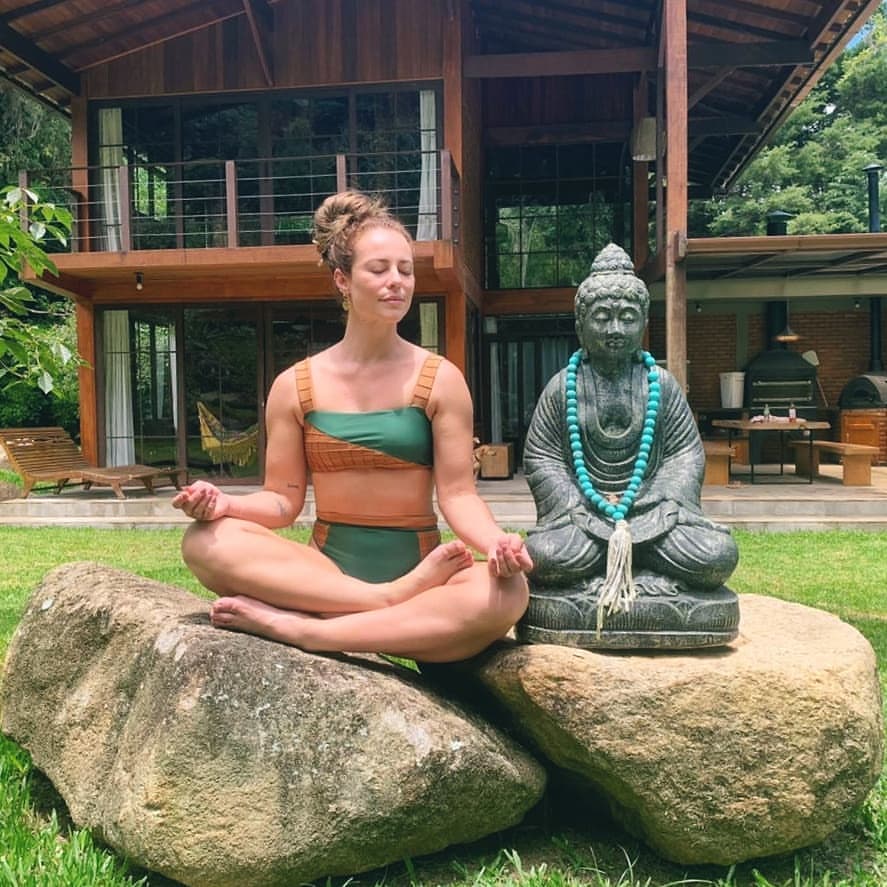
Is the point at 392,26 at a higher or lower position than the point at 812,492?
higher

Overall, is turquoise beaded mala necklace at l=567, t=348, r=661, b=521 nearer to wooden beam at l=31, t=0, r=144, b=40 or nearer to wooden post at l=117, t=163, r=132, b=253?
wooden post at l=117, t=163, r=132, b=253

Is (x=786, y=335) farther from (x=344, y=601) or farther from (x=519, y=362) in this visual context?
(x=344, y=601)

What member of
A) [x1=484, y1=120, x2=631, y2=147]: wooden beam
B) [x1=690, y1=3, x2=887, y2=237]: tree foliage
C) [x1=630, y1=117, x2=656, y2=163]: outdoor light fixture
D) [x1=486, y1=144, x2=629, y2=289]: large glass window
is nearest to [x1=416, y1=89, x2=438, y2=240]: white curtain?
[x1=630, y1=117, x2=656, y2=163]: outdoor light fixture

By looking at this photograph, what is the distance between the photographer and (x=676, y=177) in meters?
8.65

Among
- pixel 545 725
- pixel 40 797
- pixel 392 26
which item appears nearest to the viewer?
pixel 545 725

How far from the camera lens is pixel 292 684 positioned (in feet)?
7.73

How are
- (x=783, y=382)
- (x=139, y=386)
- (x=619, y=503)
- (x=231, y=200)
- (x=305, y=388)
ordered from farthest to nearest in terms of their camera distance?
1. (x=783, y=382)
2. (x=139, y=386)
3. (x=231, y=200)
4. (x=305, y=388)
5. (x=619, y=503)

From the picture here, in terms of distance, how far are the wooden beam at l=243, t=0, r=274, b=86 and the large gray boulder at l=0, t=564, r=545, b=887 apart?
9046 mm

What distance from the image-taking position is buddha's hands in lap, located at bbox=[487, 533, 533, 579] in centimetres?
232

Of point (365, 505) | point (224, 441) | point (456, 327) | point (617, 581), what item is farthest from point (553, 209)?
point (617, 581)

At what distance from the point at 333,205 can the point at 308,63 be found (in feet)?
29.3

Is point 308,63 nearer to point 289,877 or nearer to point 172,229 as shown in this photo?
point 172,229

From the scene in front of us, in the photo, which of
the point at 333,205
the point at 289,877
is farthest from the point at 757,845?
the point at 333,205

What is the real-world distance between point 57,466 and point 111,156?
3.88m
